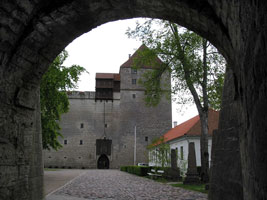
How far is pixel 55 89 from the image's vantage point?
13.5 metres

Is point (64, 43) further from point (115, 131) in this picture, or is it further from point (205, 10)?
point (115, 131)

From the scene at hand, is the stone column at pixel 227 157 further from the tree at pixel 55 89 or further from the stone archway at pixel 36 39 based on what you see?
the tree at pixel 55 89

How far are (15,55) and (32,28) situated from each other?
0.42 m

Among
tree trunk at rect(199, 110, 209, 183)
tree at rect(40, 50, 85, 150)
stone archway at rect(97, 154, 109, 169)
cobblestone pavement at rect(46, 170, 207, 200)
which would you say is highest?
tree at rect(40, 50, 85, 150)

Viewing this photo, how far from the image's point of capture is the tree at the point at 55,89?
12852 mm

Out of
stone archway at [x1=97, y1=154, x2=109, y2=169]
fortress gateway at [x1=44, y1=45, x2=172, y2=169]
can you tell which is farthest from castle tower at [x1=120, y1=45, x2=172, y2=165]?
stone archway at [x1=97, y1=154, x2=109, y2=169]

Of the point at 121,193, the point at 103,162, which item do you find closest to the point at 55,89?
the point at 121,193

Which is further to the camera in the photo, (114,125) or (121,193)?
(114,125)

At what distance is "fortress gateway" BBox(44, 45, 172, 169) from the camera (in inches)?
1521

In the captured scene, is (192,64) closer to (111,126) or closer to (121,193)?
(121,193)

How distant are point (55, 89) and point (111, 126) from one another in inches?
Result: 1081

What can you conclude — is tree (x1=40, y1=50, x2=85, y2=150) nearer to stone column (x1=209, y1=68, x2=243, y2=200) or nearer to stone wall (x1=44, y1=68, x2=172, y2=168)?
stone column (x1=209, y1=68, x2=243, y2=200)

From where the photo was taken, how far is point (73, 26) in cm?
362

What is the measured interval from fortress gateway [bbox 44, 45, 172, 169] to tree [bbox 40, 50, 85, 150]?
24312 millimetres
